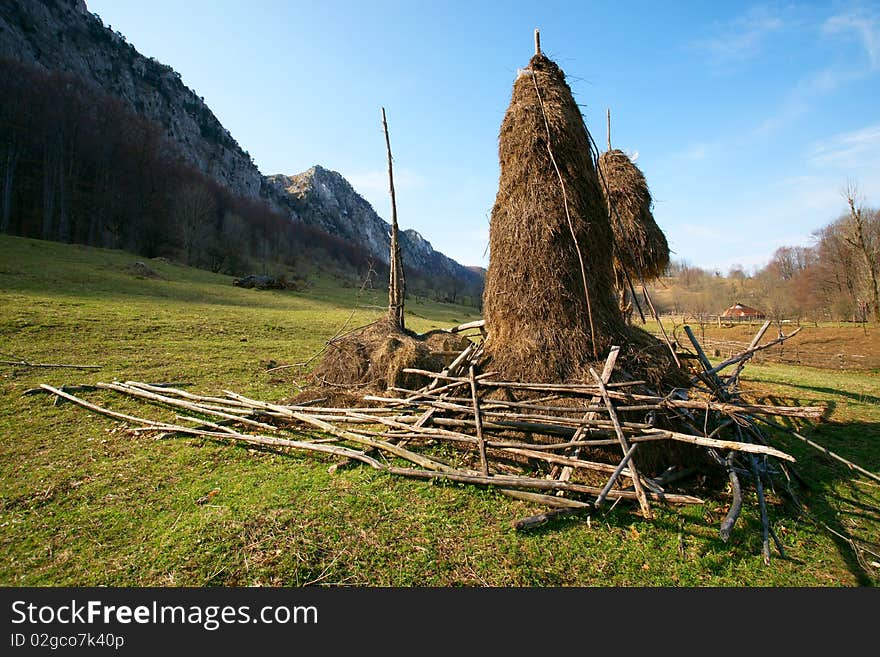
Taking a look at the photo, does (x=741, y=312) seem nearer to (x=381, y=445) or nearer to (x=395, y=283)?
(x=395, y=283)

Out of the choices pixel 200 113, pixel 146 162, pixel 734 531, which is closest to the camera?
pixel 734 531

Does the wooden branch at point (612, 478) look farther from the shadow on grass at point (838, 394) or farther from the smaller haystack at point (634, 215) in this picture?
the shadow on grass at point (838, 394)

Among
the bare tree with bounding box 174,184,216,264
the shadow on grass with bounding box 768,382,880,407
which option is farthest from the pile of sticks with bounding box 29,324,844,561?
the bare tree with bounding box 174,184,216,264

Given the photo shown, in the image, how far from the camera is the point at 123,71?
252ft

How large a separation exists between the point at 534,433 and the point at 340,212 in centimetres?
13731

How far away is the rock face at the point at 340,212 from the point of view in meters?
109

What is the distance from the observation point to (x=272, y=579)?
3221 mm

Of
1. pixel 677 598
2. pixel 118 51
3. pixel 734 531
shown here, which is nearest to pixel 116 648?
pixel 677 598

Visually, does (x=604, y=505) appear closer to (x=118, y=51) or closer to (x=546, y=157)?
(x=546, y=157)

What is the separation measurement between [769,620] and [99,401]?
10517mm

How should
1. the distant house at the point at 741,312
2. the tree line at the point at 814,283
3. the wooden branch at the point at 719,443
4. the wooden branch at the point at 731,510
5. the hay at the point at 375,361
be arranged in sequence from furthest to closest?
the distant house at the point at 741,312
the tree line at the point at 814,283
the hay at the point at 375,361
the wooden branch at the point at 731,510
the wooden branch at the point at 719,443

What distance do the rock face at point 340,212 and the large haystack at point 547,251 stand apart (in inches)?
3740

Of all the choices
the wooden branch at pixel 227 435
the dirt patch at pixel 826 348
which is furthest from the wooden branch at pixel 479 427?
the dirt patch at pixel 826 348

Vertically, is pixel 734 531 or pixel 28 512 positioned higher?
pixel 734 531
